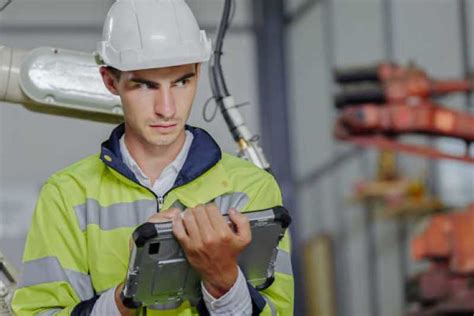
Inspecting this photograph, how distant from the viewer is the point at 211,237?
2.53 m

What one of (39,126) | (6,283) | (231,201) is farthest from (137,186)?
(39,126)

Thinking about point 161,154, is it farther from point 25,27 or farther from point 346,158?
point 25,27

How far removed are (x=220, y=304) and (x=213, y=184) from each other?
11.7 inches

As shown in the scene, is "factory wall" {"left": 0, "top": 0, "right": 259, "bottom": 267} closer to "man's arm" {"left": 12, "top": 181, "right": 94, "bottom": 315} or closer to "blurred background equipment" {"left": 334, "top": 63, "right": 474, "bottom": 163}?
"blurred background equipment" {"left": 334, "top": 63, "right": 474, "bottom": 163}

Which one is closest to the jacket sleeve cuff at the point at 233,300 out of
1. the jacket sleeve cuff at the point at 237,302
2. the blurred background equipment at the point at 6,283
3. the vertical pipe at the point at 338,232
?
the jacket sleeve cuff at the point at 237,302

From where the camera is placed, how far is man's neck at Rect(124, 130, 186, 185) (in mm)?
2900

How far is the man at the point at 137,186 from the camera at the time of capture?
2773mm

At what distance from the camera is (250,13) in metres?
16.7

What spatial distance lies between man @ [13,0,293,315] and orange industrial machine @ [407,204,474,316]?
3.83 m

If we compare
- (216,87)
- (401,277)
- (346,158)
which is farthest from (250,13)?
(216,87)

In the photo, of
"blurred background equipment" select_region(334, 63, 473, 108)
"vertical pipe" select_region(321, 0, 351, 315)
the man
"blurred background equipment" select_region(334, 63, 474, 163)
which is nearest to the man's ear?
the man

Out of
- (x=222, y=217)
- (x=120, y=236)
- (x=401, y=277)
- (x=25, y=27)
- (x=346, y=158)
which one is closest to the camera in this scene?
(x=222, y=217)

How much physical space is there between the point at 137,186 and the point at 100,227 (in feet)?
0.37

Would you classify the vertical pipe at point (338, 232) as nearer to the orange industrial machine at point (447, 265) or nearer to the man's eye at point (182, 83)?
the orange industrial machine at point (447, 265)
